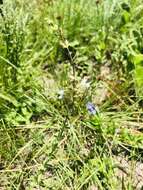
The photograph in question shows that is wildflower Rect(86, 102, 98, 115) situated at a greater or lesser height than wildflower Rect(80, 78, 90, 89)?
lesser

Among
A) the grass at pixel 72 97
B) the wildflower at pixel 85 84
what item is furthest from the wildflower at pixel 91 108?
the wildflower at pixel 85 84

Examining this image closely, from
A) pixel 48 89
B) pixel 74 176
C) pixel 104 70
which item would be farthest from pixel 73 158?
pixel 104 70

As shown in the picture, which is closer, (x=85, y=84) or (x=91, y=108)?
(x=91, y=108)

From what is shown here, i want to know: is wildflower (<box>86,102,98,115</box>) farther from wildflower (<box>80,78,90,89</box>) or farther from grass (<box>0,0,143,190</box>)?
wildflower (<box>80,78,90,89</box>)

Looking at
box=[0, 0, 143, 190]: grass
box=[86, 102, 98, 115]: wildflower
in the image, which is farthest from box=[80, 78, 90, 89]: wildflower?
box=[86, 102, 98, 115]: wildflower

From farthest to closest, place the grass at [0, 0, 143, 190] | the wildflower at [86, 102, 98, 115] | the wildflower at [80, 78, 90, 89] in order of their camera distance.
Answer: the wildflower at [80, 78, 90, 89] → the wildflower at [86, 102, 98, 115] → the grass at [0, 0, 143, 190]

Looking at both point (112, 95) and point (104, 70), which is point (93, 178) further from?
point (104, 70)

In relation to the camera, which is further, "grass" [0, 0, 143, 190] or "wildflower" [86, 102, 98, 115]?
"wildflower" [86, 102, 98, 115]

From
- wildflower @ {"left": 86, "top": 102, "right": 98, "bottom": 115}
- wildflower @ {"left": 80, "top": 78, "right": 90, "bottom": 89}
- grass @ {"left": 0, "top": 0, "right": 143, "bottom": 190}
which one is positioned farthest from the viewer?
wildflower @ {"left": 80, "top": 78, "right": 90, "bottom": 89}
